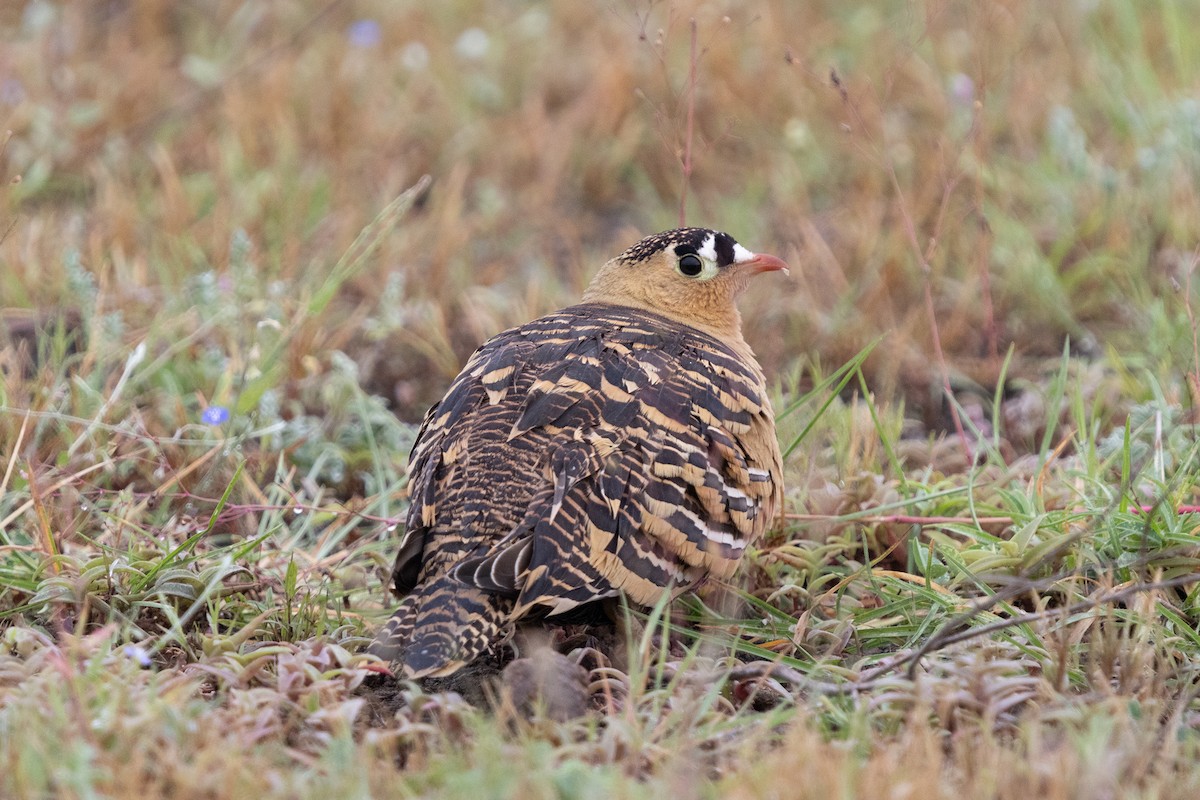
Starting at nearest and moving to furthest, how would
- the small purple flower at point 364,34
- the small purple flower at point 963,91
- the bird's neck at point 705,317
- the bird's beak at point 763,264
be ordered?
1. the bird's neck at point 705,317
2. the bird's beak at point 763,264
3. the small purple flower at point 963,91
4. the small purple flower at point 364,34

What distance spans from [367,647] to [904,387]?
2874mm

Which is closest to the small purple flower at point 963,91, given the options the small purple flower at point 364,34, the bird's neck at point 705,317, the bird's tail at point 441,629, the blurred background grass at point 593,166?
the blurred background grass at point 593,166

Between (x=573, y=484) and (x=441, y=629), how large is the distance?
0.53m

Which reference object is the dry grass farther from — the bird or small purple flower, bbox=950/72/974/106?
the bird

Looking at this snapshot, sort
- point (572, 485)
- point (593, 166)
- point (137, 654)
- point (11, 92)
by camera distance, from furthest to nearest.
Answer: point (593, 166)
point (11, 92)
point (572, 485)
point (137, 654)

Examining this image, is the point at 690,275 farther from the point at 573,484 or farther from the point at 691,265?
the point at 573,484

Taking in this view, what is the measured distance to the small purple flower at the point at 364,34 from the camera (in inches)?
312

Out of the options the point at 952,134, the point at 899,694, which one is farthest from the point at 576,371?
the point at 952,134

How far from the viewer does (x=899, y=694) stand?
131 inches

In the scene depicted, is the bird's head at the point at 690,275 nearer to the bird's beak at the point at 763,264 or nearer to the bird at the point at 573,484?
the bird's beak at the point at 763,264

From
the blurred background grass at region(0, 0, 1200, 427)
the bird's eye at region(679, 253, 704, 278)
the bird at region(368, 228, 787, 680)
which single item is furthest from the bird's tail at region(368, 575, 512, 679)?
the blurred background grass at region(0, 0, 1200, 427)

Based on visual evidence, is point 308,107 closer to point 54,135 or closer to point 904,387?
point 54,135

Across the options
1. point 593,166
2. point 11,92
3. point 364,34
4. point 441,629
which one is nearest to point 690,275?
point 441,629

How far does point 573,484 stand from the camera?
374cm
